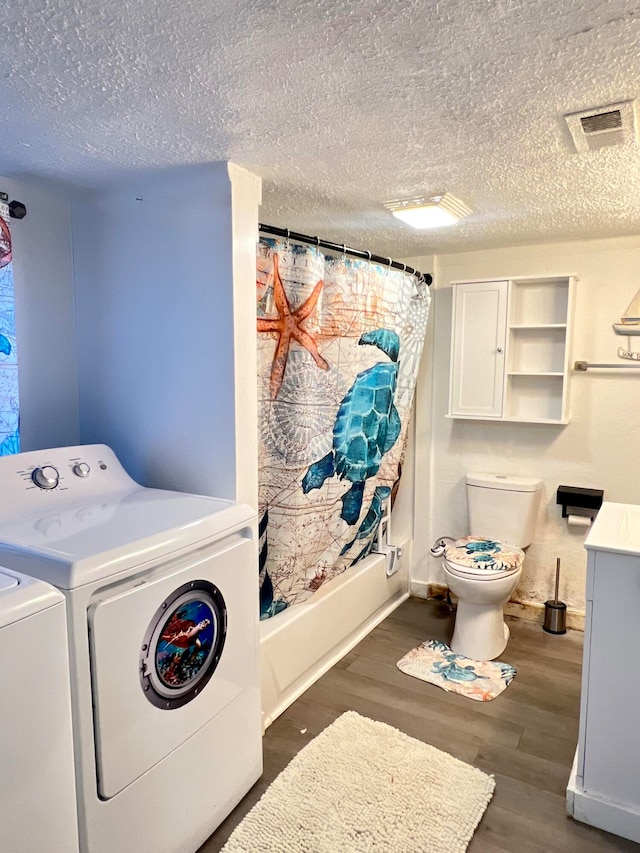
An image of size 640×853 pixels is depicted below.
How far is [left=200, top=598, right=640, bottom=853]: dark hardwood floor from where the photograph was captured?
1615 millimetres

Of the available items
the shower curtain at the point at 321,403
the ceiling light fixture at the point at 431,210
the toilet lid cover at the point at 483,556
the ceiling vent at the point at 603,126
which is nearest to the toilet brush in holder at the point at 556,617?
the toilet lid cover at the point at 483,556

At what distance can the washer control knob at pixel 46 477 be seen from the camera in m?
1.67

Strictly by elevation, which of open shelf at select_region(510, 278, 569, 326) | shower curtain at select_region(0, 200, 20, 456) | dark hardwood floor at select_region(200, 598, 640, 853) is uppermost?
open shelf at select_region(510, 278, 569, 326)

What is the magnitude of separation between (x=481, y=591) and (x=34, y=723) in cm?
188

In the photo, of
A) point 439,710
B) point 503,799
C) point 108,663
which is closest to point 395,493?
point 439,710

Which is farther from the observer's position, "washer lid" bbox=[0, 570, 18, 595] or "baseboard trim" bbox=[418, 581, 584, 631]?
"baseboard trim" bbox=[418, 581, 584, 631]

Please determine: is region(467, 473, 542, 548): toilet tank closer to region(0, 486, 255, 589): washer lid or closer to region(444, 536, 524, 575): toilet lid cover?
region(444, 536, 524, 575): toilet lid cover

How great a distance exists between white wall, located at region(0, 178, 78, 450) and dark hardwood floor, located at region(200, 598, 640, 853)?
145 cm

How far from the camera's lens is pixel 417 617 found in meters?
2.98

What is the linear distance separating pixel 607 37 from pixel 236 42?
2.27 ft

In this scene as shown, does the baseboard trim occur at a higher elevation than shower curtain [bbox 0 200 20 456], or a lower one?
lower

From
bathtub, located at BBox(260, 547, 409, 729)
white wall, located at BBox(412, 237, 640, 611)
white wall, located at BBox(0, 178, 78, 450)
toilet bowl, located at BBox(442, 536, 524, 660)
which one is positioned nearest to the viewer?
white wall, located at BBox(0, 178, 78, 450)

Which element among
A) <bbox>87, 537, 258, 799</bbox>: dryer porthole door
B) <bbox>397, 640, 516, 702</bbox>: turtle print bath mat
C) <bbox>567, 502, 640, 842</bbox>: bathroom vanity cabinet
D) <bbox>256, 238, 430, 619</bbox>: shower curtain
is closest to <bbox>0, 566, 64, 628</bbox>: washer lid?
<bbox>87, 537, 258, 799</bbox>: dryer porthole door

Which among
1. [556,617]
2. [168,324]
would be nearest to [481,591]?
[556,617]
